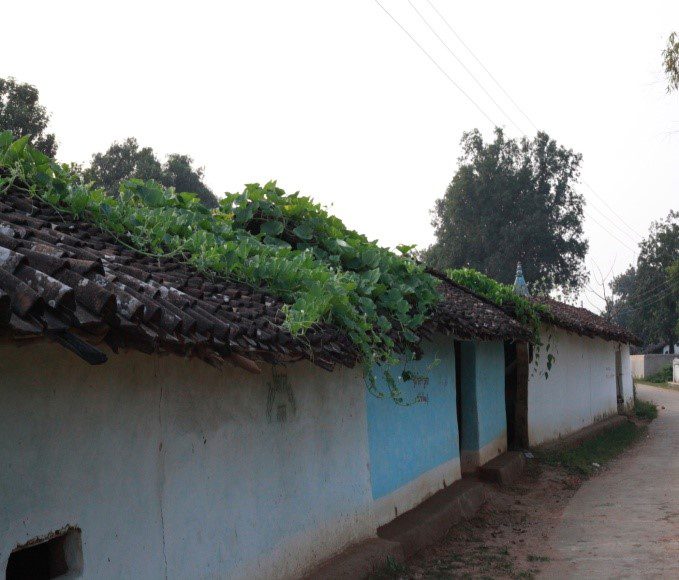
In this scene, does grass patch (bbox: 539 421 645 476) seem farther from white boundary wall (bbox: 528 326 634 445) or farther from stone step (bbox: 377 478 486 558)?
stone step (bbox: 377 478 486 558)

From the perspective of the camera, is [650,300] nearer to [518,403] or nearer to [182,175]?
[182,175]

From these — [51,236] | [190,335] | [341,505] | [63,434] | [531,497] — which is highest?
[51,236]

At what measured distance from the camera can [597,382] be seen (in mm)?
21875

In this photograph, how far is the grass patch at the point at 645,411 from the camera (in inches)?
1013

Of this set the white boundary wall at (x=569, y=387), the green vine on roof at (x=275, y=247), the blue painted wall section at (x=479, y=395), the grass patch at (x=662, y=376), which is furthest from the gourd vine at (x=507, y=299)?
the grass patch at (x=662, y=376)

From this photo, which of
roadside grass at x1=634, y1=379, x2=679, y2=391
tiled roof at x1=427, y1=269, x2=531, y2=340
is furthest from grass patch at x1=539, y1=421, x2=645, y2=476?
roadside grass at x1=634, y1=379, x2=679, y2=391

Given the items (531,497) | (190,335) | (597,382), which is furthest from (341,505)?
(597,382)

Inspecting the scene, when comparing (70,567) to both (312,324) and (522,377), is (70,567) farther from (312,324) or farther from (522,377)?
(522,377)

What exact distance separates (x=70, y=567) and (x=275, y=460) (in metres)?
2.22

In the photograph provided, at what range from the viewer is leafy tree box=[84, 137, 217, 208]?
3259 cm

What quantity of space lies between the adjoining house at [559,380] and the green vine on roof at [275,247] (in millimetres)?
5804

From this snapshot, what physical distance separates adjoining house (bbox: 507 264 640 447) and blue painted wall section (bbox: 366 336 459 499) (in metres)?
3.64

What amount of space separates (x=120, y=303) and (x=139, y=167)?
30249 mm

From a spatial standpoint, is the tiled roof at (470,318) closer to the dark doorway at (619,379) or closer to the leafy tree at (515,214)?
the dark doorway at (619,379)
